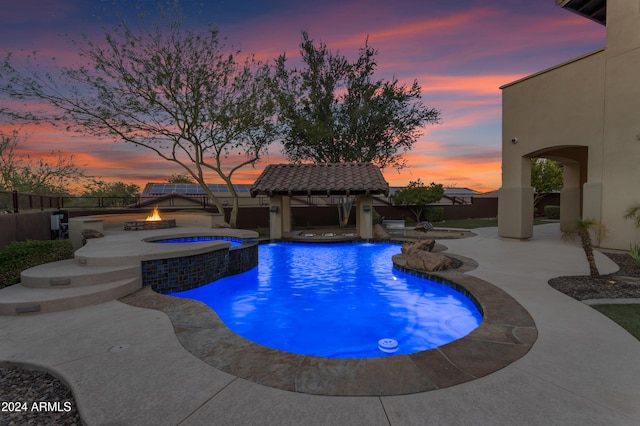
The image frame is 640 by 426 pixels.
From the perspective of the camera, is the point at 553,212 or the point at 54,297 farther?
the point at 553,212

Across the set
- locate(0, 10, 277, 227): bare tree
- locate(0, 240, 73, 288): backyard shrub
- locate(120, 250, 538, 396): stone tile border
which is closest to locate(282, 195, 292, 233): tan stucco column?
locate(0, 10, 277, 227): bare tree

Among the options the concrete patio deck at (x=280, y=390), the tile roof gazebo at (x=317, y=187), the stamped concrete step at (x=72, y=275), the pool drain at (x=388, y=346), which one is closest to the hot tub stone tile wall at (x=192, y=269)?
the stamped concrete step at (x=72, y=275)

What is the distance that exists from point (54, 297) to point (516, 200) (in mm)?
16550

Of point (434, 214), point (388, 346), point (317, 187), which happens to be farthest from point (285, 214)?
point (434, 214)

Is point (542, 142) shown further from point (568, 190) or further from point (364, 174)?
point (364, 174)

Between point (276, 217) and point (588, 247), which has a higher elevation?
point (276, 217)

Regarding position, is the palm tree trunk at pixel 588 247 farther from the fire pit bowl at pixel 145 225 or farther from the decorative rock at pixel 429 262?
the fire pit bowl at pixel 145 225

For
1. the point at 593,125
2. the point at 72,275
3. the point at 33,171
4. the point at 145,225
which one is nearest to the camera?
the point at 72,275

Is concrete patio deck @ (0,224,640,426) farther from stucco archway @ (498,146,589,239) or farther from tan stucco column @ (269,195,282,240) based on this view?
tan stucco column @ (269,195,282,240)

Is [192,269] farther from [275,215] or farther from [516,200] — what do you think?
[516,200]

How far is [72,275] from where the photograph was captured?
5598 millimetres

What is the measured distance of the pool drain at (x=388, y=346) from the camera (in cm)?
494

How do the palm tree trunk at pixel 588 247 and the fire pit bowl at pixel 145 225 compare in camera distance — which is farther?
the fire pit bowl at pixel 145 225

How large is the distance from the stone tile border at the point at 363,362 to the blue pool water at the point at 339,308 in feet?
4.27
